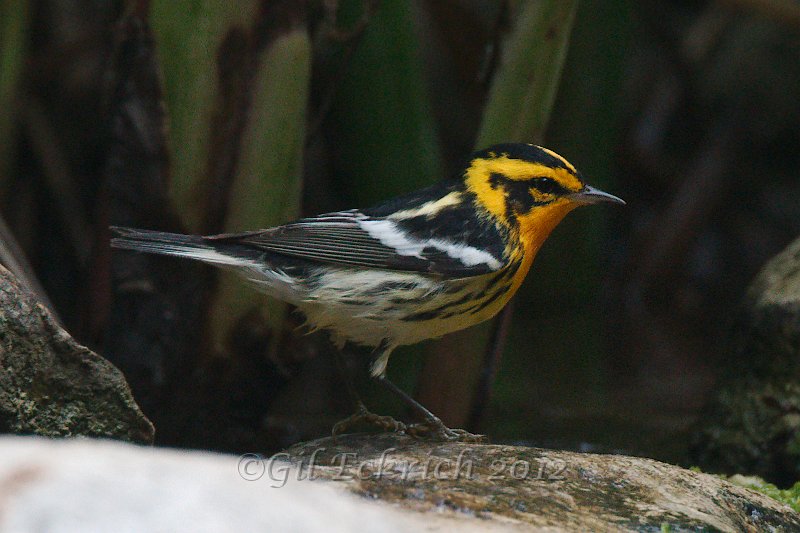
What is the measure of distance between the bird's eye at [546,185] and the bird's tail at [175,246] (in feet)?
2.66

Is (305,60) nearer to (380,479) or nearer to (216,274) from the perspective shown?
(216,274)

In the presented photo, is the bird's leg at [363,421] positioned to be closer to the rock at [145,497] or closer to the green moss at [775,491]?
the green moss at [775,491]

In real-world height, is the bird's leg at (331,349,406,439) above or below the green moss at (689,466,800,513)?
below

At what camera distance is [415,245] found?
8.86 feet

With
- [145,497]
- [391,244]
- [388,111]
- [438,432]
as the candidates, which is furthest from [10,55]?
[145,497]

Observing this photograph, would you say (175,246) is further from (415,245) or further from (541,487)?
(541,487)

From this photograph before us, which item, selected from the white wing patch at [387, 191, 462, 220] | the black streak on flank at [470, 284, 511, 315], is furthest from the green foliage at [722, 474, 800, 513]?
the white wing patch at [387, 191, 462, 220]

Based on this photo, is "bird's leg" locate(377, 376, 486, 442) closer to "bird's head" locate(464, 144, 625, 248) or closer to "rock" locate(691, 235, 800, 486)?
"bird's head" locate(464, 144, 625, 248)

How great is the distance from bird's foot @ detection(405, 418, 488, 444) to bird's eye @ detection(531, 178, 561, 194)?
27.2 inches

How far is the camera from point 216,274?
3.21m

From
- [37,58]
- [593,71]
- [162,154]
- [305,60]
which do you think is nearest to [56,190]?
[37,58]

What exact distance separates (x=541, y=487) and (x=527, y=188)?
3.62 ft

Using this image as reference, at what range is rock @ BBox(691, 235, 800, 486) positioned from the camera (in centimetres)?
285

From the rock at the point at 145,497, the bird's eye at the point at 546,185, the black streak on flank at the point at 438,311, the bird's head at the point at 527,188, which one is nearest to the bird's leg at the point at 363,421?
the black streak on flank at the point at 438,311
